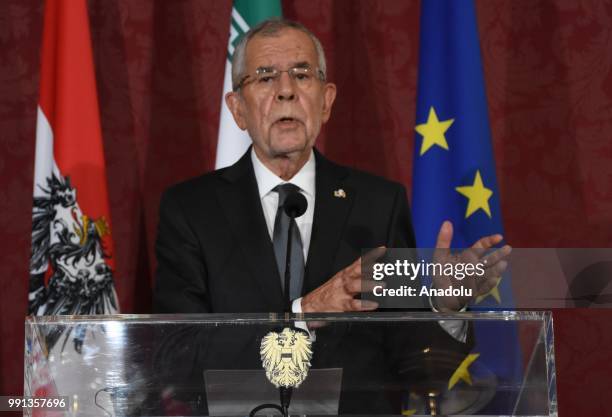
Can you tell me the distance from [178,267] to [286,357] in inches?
35.6

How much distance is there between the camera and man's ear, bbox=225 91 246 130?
2.77 m

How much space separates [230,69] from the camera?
11.8ft

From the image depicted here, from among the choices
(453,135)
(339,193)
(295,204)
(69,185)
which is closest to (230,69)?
(69,185)

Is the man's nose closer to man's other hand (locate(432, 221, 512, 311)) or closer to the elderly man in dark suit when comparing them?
the elderly man in dark suit

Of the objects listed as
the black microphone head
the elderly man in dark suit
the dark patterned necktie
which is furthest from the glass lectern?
the dark patterned necktie

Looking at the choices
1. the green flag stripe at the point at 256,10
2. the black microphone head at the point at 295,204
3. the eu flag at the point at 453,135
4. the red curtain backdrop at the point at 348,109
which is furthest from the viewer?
the red curtain backdrop at the point at 348,109

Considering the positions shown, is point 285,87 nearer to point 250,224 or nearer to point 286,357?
point 250,224

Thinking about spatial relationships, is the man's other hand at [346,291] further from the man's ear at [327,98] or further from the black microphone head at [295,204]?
the man's ear at [327,98]

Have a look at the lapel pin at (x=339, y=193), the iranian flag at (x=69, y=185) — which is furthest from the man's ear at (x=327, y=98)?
the iranian flag at (x=69, y=185)

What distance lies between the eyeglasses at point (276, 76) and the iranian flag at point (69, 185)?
3.53 ft

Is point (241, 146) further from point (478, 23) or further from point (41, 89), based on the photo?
point (478, 23)

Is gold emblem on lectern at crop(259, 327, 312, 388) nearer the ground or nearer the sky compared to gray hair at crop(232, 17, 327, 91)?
nearer the ground

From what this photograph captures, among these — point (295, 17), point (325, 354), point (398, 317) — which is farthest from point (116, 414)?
point (295, 17)

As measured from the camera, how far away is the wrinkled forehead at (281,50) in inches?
105
